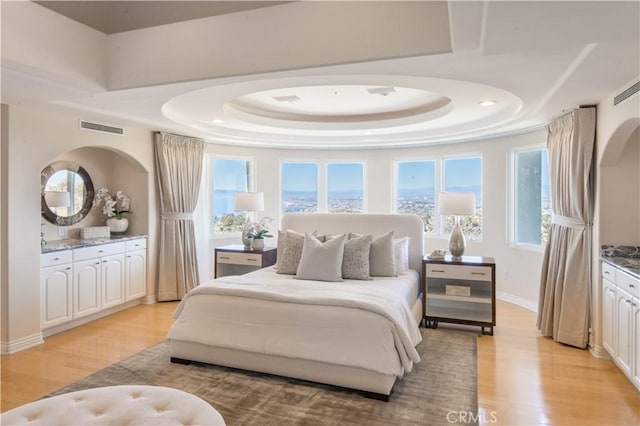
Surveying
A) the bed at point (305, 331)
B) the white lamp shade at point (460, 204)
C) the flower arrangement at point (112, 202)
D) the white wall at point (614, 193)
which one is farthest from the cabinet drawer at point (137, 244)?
the white wall at point (614, 193)

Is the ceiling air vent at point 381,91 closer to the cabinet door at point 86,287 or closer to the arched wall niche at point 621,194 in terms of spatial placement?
the arched wall niche at point 621,194

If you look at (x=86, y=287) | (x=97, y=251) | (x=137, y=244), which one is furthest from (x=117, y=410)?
(x=137, y=244)

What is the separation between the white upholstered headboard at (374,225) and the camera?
15.9ft

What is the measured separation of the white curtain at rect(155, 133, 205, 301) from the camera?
550 centimetres

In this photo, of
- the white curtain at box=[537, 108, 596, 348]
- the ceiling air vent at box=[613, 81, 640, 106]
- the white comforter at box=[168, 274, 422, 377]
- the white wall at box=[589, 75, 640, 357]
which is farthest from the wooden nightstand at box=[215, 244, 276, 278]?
the ceiling air vent at box=[613, 81, 640, 106]

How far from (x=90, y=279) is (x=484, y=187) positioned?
537 centimetres

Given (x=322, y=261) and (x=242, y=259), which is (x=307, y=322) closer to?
(x=322, y=261)

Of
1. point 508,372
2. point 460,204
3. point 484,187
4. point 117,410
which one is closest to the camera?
point 117,410

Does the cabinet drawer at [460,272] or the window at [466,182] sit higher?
the window at [466,182]

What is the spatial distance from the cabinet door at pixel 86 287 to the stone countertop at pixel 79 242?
20 centimetres

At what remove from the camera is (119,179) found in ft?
18.4

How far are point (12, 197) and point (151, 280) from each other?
214cm

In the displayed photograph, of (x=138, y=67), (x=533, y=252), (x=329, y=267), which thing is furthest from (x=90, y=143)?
(x=533, y=252)

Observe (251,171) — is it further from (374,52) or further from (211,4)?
(374,52)
